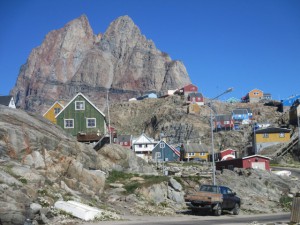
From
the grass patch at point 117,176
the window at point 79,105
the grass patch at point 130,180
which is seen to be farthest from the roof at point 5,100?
the grass patch at point 130,180

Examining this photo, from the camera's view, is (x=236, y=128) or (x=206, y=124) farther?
(x=206, y=124)

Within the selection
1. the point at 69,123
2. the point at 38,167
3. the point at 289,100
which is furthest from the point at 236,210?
the point at 289,100

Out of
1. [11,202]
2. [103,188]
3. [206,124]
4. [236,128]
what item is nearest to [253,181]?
[103,188]

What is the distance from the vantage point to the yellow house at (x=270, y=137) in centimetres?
9256

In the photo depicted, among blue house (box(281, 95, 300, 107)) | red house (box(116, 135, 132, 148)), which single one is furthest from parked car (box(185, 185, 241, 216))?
blue house (box(281, 95, 300, 107))

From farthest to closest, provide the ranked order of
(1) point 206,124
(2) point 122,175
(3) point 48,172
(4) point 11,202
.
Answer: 1. (1) point 206,124
2. (2) point 122,175
3. (3) point 48,172
4. (4) point 11,202

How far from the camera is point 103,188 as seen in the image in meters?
27.9

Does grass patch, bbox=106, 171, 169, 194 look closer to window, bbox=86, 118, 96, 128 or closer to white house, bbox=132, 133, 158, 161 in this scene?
window, bbox=86, 118, 96, 128

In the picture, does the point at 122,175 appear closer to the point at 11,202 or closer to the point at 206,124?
the point at 11,202

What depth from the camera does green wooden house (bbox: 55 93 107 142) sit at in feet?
168

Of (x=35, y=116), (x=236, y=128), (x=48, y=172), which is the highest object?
(x=236, y=128)

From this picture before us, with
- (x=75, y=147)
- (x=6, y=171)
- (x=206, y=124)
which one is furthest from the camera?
(x=206, y=124)

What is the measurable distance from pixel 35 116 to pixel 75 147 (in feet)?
17.8

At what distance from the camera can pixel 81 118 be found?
2030 inches
